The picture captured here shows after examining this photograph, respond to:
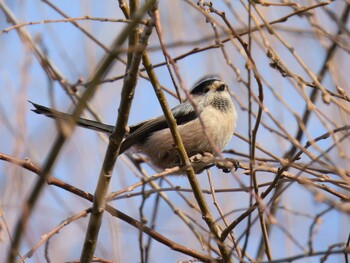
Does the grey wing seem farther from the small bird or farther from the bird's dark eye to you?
the bird's dark eye

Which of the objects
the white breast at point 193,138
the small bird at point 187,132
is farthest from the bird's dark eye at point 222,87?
the white breast at point 193,138

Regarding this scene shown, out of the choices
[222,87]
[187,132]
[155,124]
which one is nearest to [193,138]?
[187,132]

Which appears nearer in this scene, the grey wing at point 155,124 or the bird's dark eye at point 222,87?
the grey wing at point 155,124

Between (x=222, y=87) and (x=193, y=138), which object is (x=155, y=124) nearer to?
(x=193, y=138)

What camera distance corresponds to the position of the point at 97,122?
3.38 meters

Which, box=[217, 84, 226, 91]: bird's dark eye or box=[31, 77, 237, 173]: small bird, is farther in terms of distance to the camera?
box=[217, 84, 226, 91]: bird's dark eye

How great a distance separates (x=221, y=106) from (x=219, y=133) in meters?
0.28

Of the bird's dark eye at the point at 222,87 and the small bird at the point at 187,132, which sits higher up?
the bird's dark eye at the point at 222,87

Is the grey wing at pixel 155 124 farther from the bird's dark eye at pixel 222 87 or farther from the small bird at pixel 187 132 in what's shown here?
the bird's dark eye at pixel 222 87

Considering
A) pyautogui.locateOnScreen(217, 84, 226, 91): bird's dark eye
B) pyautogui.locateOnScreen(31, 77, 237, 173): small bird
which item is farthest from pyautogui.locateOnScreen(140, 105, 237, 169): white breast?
pyautogui.locateOnScreen(217, 84, 226, 91): bird's dark eye

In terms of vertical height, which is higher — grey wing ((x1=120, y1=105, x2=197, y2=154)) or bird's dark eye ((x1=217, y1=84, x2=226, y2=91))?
bird's dark eye ((x1=217, y1=84, x2=226, y2=91))

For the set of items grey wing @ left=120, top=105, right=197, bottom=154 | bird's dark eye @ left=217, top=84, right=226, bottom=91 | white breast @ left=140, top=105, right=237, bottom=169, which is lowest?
white breast @ left=140, top=105, right=237, bottom=169

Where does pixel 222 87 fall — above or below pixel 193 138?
above

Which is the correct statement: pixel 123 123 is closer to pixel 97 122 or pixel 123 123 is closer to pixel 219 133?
pixel 97 122
